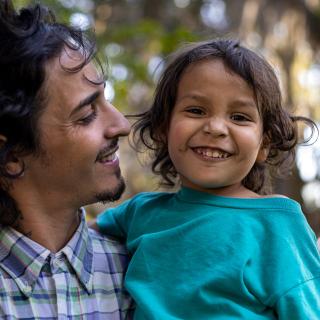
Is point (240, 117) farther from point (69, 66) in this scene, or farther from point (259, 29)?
point (259, 29)

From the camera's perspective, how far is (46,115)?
2244 mm

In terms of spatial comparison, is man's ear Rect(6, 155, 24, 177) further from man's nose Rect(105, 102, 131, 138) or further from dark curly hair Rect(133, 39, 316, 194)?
dark curly hair Rect(133, 39, 316, 194)

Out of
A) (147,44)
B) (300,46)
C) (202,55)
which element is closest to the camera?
(202,55)

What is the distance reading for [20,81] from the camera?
7.25ft

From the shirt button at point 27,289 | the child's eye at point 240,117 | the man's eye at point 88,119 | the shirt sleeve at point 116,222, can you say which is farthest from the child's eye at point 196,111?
the shirt button at point 27,289

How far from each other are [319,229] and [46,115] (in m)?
7.47

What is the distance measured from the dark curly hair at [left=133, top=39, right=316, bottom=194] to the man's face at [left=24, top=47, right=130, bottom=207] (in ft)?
0.82

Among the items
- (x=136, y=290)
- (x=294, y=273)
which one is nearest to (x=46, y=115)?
(x=136, y=290)

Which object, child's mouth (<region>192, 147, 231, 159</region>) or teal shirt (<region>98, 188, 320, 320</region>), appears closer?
teal shirt (<region>98, 188, 320, 320</region>)

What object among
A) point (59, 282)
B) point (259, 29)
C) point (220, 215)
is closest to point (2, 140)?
point (59, 282)

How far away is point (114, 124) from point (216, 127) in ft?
1.23

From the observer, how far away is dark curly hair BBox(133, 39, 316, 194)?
7.46 feet

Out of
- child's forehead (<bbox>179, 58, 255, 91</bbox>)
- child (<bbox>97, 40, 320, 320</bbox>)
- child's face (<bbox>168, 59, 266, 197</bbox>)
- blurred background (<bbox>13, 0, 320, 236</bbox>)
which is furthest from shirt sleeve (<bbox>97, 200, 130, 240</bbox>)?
blurred background (<bbox>13, 0, 320, 236</bbox>)

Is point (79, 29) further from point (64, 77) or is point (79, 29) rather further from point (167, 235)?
point (167, 235)
